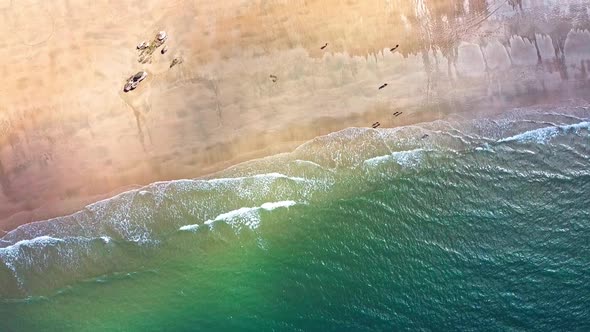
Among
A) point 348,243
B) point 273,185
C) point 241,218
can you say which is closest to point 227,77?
point 273,185

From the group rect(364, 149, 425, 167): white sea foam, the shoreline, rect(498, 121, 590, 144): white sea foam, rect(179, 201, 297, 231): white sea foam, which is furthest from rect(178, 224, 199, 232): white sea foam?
rect(498, 121, 590, 144): white sea foam

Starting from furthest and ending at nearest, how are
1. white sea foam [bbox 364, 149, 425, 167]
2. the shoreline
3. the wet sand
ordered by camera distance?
white sea foam [bbox 364, 149, 425, 167]
the shoreline
the wet sand

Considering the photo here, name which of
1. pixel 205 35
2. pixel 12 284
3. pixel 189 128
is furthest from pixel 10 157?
pixel 205 35

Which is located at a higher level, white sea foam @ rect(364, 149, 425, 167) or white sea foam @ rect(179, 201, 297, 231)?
white sea foam @ rect(364, 149, 425, 167)

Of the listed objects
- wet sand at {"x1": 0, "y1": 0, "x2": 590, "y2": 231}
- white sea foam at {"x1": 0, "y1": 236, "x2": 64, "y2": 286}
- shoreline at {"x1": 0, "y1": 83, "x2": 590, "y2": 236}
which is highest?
wet sand at {"x1": 0, "y1": 0, "x2": 590, "y2": 231}

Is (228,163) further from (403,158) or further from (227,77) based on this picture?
(403,158)

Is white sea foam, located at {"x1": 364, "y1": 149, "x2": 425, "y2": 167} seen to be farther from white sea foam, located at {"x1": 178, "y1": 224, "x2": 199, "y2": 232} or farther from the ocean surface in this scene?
white sea foam, located at {"x1": 178, "y1": 224, "x2": 199, "y2": 232}
